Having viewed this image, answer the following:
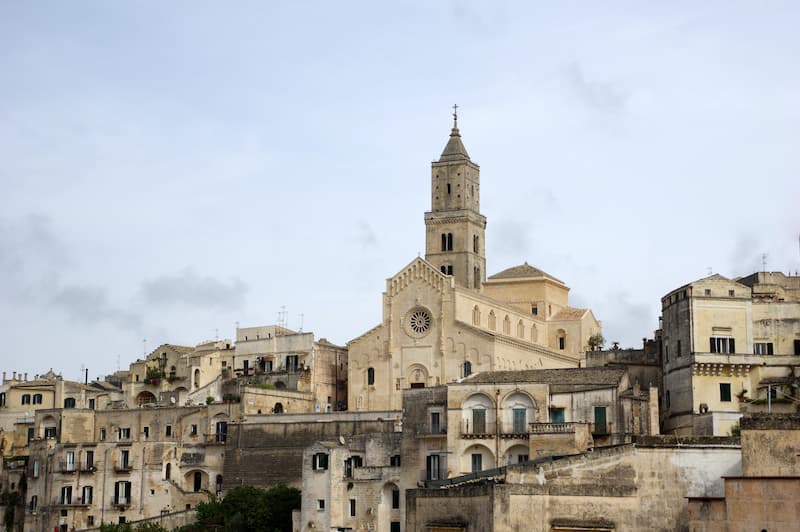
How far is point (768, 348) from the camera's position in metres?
66.1

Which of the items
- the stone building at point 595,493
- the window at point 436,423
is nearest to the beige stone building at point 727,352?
the window at point 436,423

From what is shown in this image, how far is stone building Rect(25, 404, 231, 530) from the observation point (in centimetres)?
7581

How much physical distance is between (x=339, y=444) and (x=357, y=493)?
2.93 metres

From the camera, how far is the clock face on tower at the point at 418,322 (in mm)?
84250

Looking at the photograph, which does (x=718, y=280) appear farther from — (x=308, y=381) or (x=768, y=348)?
(x=308, y=381)

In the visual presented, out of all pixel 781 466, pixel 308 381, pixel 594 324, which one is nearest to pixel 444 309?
pixel 308 381

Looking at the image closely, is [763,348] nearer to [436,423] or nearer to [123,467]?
[436,423]

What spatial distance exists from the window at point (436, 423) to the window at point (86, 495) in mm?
23102

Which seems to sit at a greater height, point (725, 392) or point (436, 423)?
point (725, 392)

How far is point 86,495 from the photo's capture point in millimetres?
77250

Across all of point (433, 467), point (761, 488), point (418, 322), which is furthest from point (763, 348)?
point (761, 488)

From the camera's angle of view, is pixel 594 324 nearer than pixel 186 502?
No

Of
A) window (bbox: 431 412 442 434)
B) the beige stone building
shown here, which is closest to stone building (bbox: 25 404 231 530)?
window (bbox: 431 412 442 434)

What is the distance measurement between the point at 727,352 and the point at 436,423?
13.7 m
